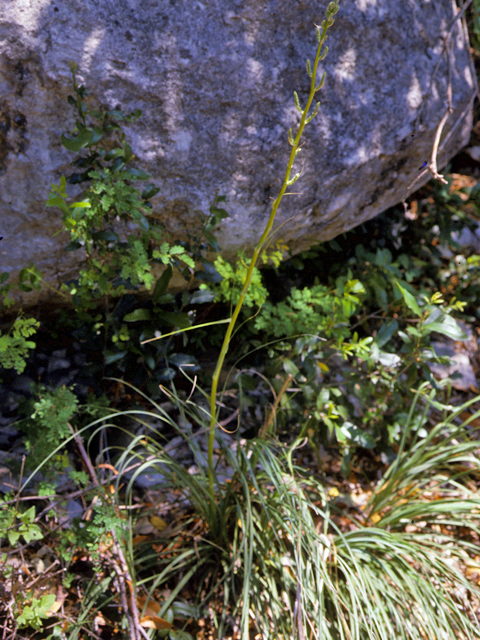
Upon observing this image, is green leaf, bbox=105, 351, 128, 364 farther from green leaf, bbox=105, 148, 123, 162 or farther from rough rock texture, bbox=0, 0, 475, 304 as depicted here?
green leaf, bbox=105, 148, 123, 162

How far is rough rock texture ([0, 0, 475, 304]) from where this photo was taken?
1.58m

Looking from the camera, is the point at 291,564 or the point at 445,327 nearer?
the point at 291,564

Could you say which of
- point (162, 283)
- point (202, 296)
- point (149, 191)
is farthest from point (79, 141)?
point (202, 296)

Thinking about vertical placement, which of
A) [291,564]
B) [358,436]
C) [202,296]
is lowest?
[291,564]

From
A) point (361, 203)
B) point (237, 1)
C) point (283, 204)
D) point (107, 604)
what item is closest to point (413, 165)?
point (361, 203)

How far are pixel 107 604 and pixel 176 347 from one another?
40.4 inches

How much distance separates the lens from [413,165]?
7.36 ft

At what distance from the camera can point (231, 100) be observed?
1786 mm

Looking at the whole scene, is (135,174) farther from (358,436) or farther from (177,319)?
(358,436)

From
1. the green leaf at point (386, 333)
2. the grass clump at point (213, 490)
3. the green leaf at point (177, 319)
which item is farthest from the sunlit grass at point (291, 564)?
the green leaf at point (386, 333)

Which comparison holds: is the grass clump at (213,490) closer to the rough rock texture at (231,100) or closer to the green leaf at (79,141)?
the green leaf at (79,141)

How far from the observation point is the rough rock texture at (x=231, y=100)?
1585mm

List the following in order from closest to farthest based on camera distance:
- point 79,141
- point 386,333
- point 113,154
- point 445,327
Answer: point 79,141 < point 113,154 < point 445,327 < point 386,333

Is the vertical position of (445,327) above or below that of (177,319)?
above
